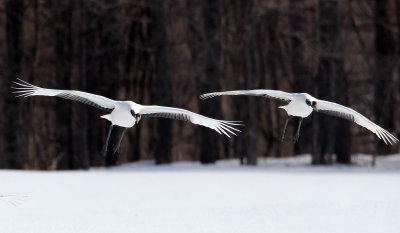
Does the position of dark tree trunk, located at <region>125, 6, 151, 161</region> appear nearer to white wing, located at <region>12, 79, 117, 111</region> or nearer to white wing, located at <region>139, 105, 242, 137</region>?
white wing, located at <region>139, 105, 242, 137</region>

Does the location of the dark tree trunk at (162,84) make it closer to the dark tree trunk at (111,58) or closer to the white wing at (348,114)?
the dark tree trunk at (111,58)

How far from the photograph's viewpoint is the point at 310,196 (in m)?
15.2

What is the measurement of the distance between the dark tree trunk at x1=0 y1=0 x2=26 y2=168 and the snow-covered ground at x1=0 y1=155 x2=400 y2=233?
4.77 meters

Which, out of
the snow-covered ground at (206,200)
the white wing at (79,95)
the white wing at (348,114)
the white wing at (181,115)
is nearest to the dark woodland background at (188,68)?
the snow-covered ground at (206,200)

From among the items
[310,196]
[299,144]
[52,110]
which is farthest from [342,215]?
[52,110]

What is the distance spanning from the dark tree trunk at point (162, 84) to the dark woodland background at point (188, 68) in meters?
0.03

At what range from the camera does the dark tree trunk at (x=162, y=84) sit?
2166 cm

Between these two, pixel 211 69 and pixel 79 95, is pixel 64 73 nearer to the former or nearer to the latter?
pixel 211 69

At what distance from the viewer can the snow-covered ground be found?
1204 centimetres

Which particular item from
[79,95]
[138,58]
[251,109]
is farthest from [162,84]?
[79,95]

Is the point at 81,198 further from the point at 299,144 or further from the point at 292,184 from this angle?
the point at 299,144

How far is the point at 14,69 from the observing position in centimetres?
2272

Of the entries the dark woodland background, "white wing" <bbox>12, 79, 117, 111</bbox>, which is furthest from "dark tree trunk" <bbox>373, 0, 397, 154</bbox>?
"white wing" <bbox>12, 79, 117, 111</bbox>

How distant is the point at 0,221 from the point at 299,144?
47.4 ft
